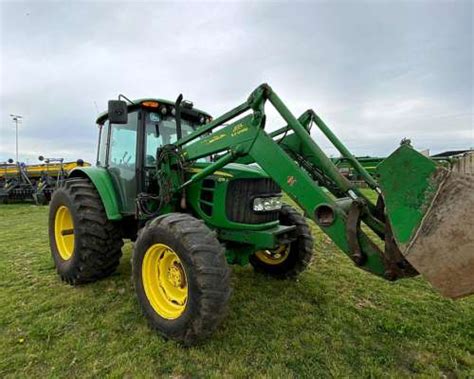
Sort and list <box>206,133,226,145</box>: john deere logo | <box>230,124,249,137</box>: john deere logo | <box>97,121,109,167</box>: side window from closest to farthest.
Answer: <box>230,124,249,137</box>: john deere logo → <box>206,133,226,145</box>: john deere logo → <box>97,121,109,167</box>: side window

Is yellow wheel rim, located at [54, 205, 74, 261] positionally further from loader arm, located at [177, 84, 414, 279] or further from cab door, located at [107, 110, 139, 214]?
loader arm, located at [177, 84, 414, 279]

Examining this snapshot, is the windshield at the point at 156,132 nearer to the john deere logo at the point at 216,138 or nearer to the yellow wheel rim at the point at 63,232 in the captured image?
the john deere logo at the point at 216,138

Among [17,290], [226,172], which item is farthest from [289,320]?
[17,290]

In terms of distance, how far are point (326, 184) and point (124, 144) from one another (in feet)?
7.94

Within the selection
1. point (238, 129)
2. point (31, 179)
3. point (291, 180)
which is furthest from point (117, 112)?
point (31, 179)

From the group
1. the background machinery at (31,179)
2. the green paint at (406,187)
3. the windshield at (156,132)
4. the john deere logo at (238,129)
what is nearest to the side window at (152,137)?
the windshield at (156,132)

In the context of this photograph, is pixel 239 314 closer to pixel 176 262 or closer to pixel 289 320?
pixel 289 320

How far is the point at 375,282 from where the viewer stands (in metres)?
3.96

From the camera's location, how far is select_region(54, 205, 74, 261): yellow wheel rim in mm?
4238

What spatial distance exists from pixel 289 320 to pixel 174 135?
95.4 inches

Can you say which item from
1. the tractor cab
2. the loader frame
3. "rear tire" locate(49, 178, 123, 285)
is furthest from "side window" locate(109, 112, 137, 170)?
the loader frame

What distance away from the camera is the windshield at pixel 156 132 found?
3615mm

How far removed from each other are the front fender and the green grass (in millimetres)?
915

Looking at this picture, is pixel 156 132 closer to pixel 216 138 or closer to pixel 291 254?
pixel 216 138
